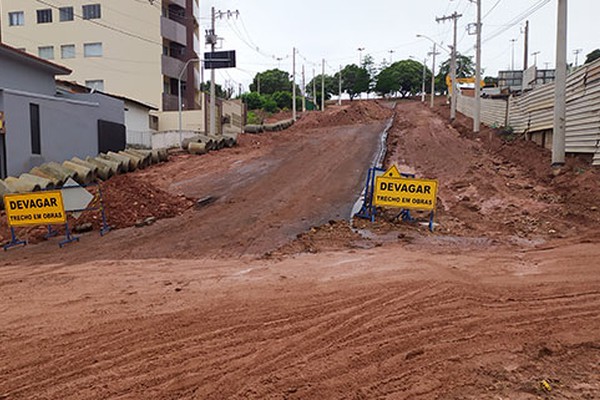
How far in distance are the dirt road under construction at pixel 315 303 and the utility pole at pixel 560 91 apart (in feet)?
4.81

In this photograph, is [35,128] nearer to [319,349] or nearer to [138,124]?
[319,349]

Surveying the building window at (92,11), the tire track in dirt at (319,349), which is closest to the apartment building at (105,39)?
the building window at (92,11)

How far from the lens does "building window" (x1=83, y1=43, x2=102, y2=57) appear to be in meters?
43.3

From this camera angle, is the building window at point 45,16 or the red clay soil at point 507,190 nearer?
the red clay soil at point 507,190

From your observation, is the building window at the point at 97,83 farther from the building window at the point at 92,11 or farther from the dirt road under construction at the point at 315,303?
the dirt road under construction at the point at 315,303

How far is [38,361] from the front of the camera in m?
4.24

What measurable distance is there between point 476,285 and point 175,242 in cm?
631

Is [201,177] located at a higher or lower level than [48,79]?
lower

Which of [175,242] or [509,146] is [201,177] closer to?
[175,242]

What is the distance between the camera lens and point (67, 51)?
43.9 m

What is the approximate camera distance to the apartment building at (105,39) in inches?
1687

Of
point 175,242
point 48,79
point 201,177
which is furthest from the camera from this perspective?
point 48,79

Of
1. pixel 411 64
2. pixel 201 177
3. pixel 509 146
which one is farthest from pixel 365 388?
pixel 411 64

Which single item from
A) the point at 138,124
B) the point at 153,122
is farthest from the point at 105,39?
the point at 138,124
